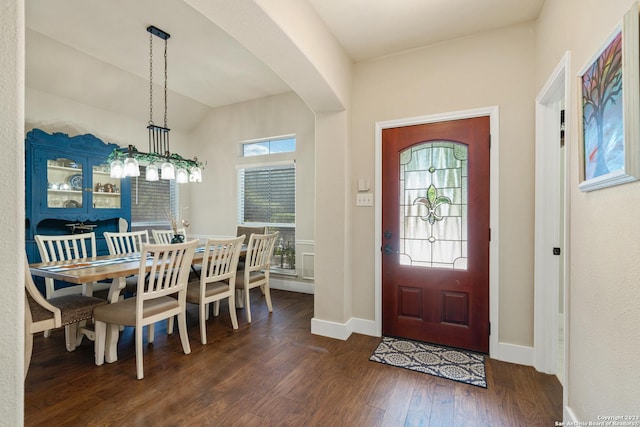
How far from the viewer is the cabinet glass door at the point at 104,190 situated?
4133 millimetres

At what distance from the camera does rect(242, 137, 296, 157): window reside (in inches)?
184

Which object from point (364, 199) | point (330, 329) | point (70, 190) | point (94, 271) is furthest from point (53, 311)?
Answer: point (364, 199)

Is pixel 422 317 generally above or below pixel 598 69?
below

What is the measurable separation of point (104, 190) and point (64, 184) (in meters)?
0.47

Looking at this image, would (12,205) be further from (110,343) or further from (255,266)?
(255,266)

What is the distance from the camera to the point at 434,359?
2.46 meters

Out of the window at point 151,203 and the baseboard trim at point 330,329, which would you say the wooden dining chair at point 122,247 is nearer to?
the window at point 151,203

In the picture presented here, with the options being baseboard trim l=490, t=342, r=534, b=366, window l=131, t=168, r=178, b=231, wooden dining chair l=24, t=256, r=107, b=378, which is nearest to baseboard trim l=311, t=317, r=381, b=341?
baseboard trim l=490, t=342, r=534, b=366

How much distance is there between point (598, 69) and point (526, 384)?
6.73 feet

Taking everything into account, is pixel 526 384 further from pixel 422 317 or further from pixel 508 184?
pixel 508 184

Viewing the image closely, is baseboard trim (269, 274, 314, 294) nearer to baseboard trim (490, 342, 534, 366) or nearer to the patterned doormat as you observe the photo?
the patterned doormat

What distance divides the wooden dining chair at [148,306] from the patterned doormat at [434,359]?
1774mm

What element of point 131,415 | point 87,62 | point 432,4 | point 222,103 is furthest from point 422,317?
point 87,62

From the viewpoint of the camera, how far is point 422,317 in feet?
9.07
